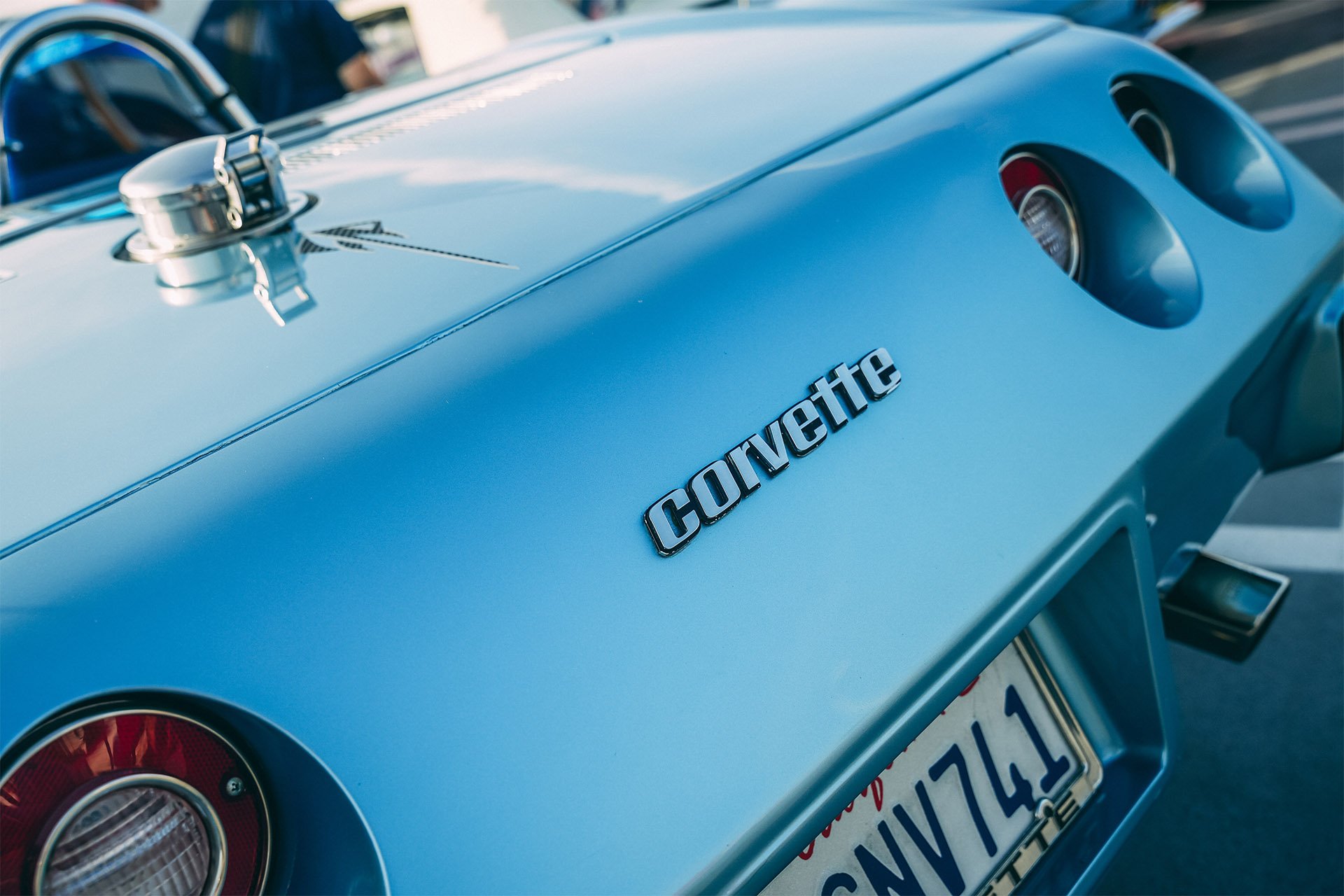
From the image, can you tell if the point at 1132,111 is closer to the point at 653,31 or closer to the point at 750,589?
the point at 653,31

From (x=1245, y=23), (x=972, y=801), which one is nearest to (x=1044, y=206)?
(x=972, y=801)

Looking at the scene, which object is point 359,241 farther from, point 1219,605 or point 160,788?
point 1219,605

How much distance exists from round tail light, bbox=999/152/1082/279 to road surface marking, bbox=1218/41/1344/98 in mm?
5585

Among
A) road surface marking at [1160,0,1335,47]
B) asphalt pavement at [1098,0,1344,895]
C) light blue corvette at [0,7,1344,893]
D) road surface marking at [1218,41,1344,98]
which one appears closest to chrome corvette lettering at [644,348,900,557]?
light blue corvette at [0,7,1344,893]

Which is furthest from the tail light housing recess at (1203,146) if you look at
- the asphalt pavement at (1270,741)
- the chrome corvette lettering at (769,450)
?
the chrome corvette lettering at (769,450)

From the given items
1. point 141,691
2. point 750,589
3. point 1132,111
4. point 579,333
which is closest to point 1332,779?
point 1132,111

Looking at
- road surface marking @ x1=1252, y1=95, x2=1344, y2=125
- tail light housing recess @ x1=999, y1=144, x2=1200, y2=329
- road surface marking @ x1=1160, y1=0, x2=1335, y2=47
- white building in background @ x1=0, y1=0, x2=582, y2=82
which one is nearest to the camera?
tail light housing recess @ x1=999, y1=144, x2=1200, y2=329

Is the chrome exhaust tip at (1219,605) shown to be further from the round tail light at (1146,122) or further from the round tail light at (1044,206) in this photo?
the round tail light at (1146,122)

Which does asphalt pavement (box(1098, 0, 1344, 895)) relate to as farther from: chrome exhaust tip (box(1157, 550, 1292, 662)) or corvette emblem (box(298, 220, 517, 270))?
corvette emblem (box(298, 220, 517, 270))

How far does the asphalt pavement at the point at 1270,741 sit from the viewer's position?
169 centimetres

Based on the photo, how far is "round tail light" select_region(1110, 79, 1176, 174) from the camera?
173 centimetres

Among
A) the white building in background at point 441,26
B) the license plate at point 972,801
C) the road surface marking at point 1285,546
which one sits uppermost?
the white building in background at point 441,26

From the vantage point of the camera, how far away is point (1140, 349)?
1.35 m

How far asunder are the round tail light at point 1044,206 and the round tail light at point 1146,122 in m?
0.30
